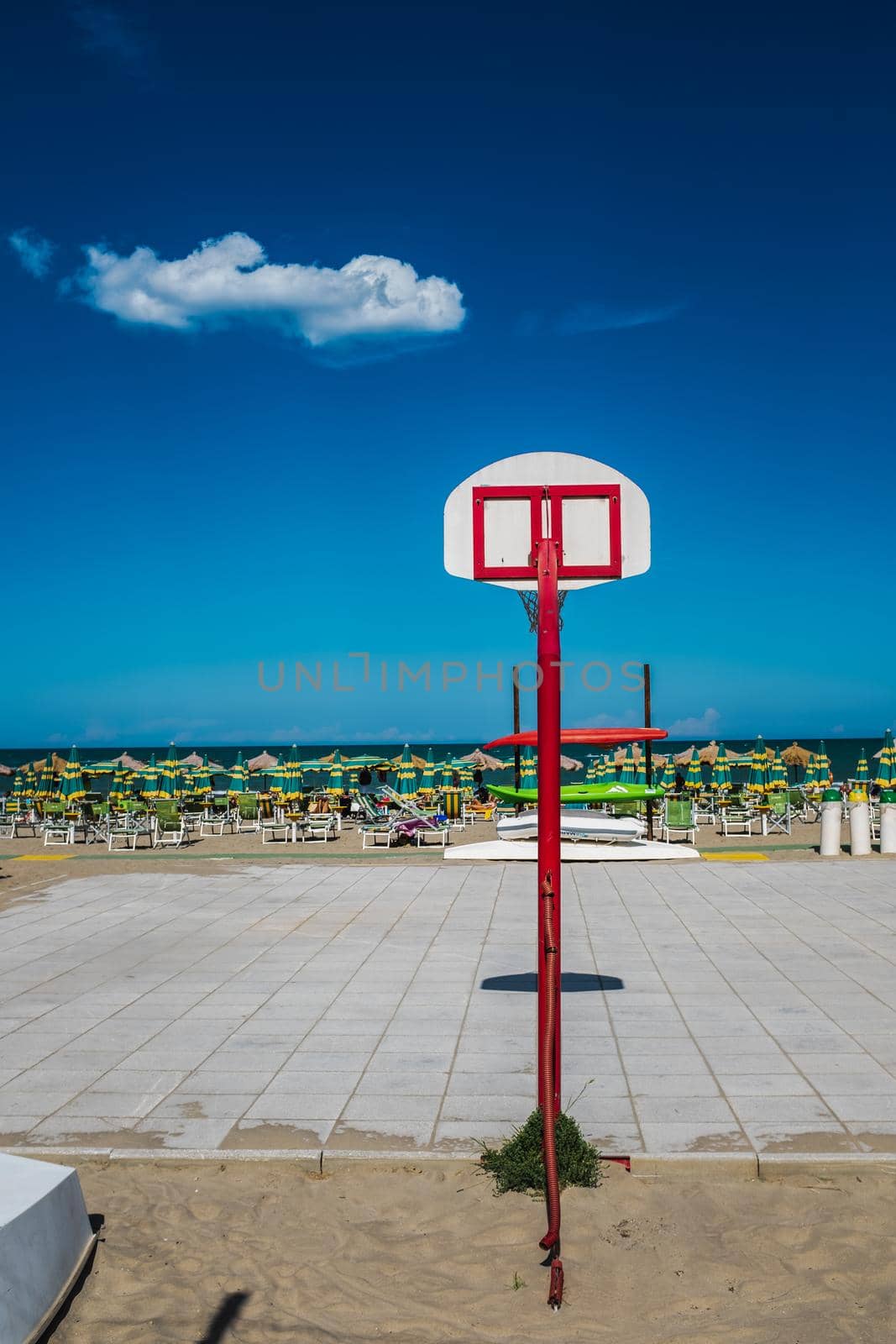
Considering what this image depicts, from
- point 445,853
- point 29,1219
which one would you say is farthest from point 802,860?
point 29,1219

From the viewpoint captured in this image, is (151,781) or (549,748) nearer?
(549,748)

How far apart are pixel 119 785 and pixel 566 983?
20.9m

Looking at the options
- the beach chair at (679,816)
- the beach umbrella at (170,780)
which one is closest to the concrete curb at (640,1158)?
the beach chair at (679,816)

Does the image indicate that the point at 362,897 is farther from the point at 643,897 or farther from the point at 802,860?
the point at 802,860

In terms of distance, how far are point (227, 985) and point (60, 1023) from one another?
50.7 inches

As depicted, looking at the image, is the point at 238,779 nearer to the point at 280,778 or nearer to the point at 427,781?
the point at 280,778

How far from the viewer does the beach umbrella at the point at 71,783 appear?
71.0ft

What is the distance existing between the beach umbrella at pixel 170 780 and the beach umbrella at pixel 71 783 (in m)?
1.75

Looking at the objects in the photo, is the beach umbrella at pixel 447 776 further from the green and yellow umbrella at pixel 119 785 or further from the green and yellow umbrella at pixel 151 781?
the green and yellow umbrella at pixel 119 785

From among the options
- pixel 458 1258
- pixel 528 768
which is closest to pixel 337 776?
pixel 528 768

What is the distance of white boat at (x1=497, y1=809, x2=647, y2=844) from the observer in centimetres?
1541

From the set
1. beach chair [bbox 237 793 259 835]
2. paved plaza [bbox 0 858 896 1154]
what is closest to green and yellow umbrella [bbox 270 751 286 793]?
beach chair [bbox 237 793 259 835]

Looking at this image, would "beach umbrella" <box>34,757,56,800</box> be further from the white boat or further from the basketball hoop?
the basketball hoop

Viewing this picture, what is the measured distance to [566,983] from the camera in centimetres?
714
